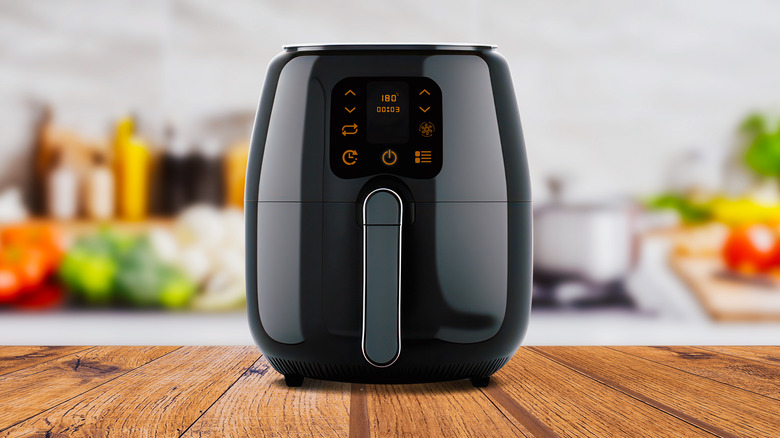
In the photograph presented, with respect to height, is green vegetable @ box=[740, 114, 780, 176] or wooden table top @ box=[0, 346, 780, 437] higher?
green vegetable @ box=[740, 114, 780, 176]

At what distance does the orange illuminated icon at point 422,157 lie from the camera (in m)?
0.55

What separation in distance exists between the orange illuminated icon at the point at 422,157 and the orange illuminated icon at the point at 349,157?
1.8 inches

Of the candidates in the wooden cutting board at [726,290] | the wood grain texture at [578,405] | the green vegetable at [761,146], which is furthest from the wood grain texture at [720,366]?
the green vegetable at [761,146]

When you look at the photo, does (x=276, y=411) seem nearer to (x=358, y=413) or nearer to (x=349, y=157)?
(x=358, y=413)

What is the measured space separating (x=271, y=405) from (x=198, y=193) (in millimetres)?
931

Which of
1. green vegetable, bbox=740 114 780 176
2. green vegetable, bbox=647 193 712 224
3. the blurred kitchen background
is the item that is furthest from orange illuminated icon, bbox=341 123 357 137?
green vegetable, bbox=740 114 780 176

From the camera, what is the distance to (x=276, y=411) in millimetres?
496

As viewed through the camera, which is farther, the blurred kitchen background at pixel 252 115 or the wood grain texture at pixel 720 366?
the blurred kitchen background at pixel 252 115

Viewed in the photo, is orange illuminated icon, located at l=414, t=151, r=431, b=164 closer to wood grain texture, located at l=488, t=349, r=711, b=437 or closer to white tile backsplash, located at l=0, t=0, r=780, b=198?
wood grain texture, located at l=488, t=349, r=711, b=437

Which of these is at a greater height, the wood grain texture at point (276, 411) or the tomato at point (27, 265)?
the tomato at point (27, 265)

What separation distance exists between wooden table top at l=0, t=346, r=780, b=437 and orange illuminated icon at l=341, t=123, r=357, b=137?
19cm

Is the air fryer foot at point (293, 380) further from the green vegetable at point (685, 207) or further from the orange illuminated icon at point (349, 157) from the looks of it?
the green vegetable at point (685, 207)

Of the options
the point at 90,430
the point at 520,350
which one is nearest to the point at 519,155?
the point at 520,350

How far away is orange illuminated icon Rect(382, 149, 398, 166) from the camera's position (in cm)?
55
